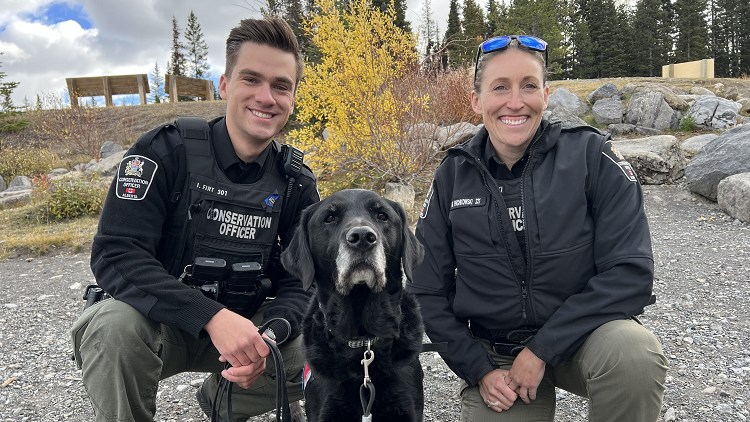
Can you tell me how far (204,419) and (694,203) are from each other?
25.2 ft

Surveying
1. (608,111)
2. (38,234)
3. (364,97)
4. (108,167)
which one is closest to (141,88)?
(108,167)

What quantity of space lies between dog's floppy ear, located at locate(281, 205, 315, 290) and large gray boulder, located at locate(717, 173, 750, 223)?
6496mm

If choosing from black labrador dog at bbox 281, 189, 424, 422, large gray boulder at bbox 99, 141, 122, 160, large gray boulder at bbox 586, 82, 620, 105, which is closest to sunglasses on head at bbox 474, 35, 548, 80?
black labrador dog at bbox 281, 189, 424, 422

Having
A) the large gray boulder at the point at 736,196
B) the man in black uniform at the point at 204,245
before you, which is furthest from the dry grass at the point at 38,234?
the large gray boulder at the point at 736,196

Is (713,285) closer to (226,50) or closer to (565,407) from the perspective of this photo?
Answer: (565,407)

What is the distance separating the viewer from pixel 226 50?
8.34ft

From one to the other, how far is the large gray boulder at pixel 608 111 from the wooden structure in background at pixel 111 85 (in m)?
24.1

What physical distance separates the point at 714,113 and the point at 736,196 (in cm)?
723

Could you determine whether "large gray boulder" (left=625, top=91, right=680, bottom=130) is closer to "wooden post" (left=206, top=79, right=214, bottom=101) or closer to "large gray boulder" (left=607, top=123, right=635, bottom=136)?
"large gray boulder" (left=607, top=123, right=635, bottom=136)

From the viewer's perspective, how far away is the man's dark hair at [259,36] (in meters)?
2.43

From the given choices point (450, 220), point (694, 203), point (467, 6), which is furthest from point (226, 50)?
point (467, 6)

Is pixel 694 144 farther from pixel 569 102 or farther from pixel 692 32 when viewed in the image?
pixel 692 32

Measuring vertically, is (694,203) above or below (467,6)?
below

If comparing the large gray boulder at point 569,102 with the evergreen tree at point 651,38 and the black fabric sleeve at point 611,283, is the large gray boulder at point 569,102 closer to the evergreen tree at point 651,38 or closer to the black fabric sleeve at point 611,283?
the black fabric sleeve at point 611,283
